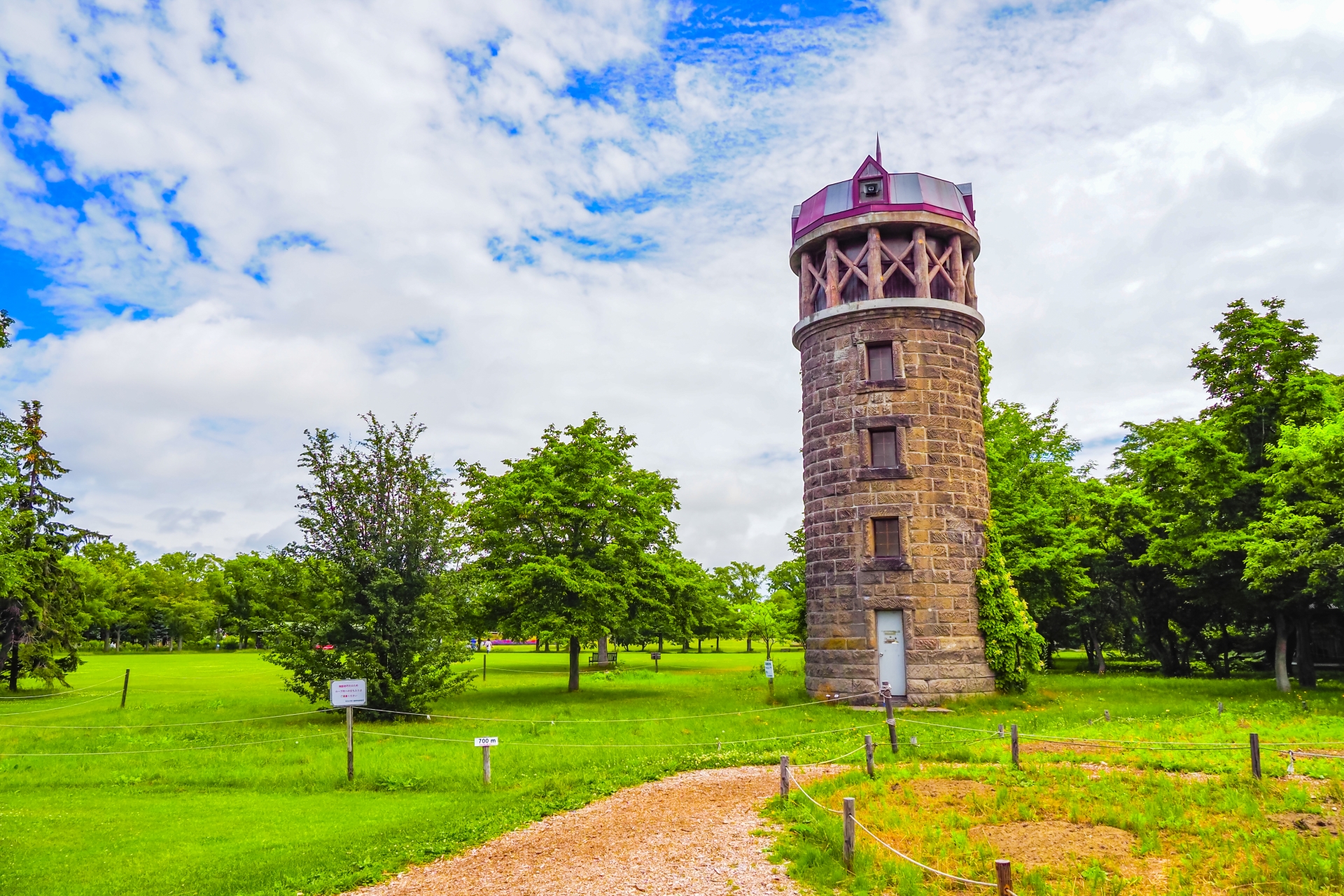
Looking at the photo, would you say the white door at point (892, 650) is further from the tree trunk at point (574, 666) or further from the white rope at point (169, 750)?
the white rope at point (169, 750)

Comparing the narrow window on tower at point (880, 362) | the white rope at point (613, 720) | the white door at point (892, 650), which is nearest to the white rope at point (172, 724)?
the white rope at point (613, 720)

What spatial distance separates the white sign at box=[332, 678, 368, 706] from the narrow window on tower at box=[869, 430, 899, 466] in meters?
16.1

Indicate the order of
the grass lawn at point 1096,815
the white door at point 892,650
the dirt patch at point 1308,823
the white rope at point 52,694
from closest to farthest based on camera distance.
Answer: the grass lawn at point 1096,815 → the dirt patch at point 1308,823 → the white door at point 892,650 → the white rope at point 52,694

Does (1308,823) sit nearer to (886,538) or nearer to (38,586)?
(886,538)

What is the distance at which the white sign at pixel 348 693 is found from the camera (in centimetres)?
1681

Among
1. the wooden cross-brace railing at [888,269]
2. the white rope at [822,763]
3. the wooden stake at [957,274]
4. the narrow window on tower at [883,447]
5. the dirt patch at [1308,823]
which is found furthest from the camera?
the wooden stake at [957,274]

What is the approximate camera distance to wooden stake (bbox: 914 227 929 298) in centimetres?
2677

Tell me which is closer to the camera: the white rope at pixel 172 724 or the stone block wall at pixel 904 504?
the white rope at pixel 172 724

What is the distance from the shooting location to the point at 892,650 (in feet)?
82.2

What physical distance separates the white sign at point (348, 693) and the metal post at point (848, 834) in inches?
422

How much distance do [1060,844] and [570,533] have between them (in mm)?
23979

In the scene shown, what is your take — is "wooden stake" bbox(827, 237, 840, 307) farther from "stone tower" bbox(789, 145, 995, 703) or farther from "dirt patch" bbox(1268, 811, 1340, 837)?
"dirt patch" bbox(1268, 811, 1340, 837)

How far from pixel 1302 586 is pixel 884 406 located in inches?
525

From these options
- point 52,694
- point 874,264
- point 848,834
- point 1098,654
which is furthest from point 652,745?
point 52,694
